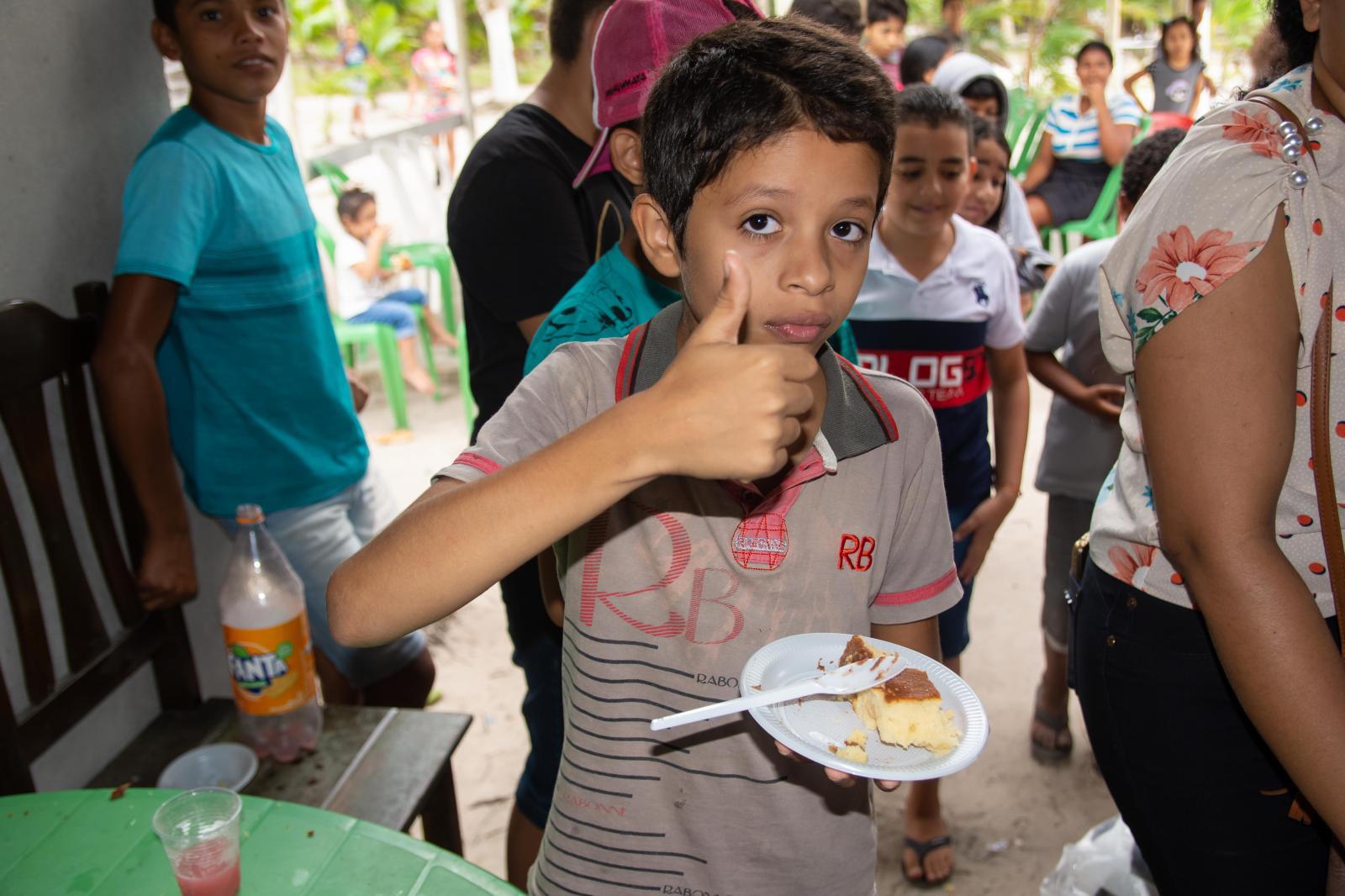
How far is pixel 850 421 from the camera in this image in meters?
1.17

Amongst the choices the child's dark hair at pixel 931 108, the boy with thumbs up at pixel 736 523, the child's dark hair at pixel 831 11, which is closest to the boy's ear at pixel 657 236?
the boy with thumbs up at pixel 736 523

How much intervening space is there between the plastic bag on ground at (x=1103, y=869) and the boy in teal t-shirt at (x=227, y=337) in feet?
5.41

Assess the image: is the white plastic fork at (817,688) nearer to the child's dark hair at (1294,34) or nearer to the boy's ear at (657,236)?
the boy's ear at (657,236)

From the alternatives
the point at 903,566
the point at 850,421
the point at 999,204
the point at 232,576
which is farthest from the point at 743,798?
the point at 999,204

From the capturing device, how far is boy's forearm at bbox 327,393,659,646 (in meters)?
0.86

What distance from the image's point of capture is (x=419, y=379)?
5.82 meters

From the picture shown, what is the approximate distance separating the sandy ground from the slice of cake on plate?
1630 mm

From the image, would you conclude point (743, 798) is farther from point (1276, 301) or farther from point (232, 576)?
point (232, 576)

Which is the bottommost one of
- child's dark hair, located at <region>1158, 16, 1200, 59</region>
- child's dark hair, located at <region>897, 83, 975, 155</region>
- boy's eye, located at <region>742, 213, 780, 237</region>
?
boy's eye, located at <region>742, 213, 780, 237</region>

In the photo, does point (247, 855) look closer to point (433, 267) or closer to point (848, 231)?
point (848, 231)

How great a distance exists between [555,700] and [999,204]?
2792 millimetres

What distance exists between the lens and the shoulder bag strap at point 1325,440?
109cm

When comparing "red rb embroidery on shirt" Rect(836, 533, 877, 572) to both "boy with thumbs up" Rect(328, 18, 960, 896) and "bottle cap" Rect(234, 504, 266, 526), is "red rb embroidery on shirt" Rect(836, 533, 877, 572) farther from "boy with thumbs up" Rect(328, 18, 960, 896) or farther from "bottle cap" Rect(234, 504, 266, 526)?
"bottle cap" Rect(234, 504, 266, 526)

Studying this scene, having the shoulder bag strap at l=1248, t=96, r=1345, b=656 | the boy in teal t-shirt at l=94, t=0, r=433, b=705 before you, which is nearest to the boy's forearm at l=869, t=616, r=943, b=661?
the shoulder bag strap at l=1248, t=96, r=1345, b=656
